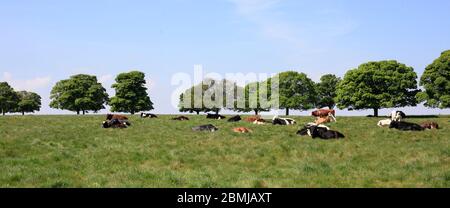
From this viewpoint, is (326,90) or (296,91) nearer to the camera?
(296,91)

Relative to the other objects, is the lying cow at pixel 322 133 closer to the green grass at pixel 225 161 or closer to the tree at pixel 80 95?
the green grass at pixel 225 161

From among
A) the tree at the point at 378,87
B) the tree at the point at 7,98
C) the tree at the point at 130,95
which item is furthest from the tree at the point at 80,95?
the tree at the point at 378,87

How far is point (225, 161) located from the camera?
1716 cm

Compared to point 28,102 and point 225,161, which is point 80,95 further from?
point 225,161

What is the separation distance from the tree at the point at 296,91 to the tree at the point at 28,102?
2431 inches

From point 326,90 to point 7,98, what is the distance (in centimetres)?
7224

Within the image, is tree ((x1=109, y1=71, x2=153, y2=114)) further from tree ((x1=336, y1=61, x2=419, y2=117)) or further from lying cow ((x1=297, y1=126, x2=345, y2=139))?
lying cow ((x1=297, y1=126, x2=345, y2=139))

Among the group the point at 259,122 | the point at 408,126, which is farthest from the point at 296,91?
the point at 408,126

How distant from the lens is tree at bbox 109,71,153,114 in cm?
8794

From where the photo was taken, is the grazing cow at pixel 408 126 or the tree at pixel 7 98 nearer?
the grazing cow at pixel 408 126

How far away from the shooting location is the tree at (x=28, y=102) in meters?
105
